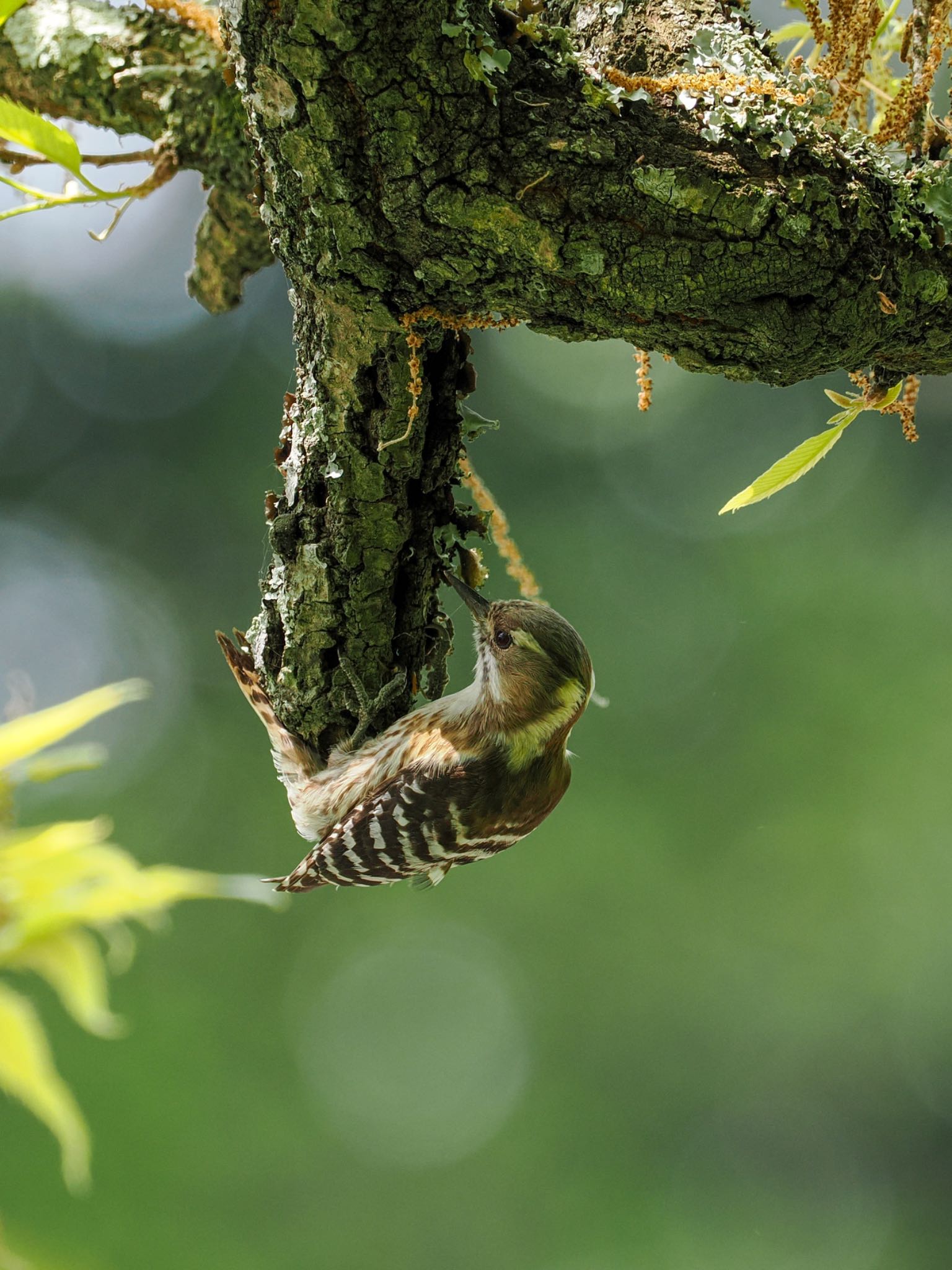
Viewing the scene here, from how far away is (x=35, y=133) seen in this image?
1.04 meters

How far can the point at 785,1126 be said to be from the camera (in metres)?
6.82

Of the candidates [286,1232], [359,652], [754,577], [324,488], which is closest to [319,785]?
[359,652]

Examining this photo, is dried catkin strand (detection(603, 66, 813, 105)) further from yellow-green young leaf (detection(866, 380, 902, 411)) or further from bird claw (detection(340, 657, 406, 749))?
bird claw (detection(340, 657, 406, 749))

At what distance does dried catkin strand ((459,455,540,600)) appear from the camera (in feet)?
5.49

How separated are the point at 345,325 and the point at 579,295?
328 mm

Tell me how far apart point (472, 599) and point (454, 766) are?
331 mm

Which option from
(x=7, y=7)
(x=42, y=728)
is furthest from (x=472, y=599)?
(x=42, y=728)

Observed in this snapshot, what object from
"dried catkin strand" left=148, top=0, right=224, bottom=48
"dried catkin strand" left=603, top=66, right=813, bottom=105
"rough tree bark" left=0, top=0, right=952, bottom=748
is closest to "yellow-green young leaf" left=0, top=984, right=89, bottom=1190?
"rough tree bark" left=0, top=0, right=952, bottom=748

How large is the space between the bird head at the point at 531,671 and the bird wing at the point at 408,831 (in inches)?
5.6

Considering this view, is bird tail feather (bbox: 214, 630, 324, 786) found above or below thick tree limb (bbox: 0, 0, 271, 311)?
below

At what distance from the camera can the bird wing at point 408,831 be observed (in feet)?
A: 6.43

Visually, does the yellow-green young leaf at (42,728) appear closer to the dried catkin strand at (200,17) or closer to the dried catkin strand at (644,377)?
the dried catkin strand at (644,377)

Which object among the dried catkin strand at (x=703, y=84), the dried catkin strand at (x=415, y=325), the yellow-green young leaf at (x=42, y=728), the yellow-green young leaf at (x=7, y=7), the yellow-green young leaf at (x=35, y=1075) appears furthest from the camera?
the dried catkin strand at (x=415, y=325)

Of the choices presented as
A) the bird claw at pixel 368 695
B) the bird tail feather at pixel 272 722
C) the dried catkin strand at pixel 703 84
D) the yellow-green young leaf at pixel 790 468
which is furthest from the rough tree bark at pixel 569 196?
the bird tail feather at pixel 272 722
